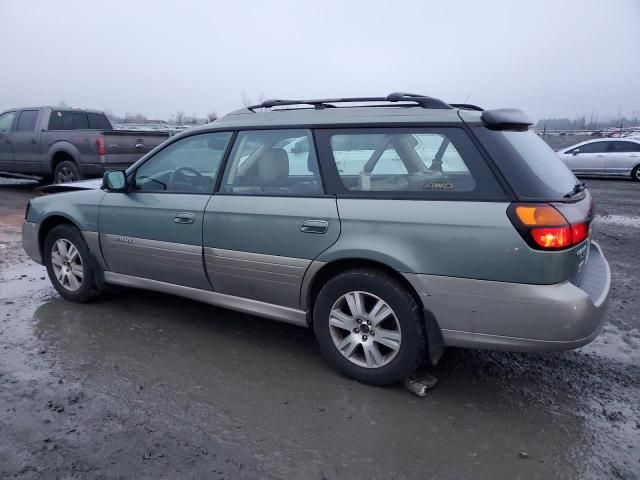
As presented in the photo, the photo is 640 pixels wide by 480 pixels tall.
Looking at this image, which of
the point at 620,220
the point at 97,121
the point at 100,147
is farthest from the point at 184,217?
the point at 97,121

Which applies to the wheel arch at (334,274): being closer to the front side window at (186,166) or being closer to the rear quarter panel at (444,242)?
the rear quarter panel at (444,242)

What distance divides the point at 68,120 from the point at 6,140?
61.3 inches

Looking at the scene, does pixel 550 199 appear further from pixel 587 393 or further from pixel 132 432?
pixel 132 432

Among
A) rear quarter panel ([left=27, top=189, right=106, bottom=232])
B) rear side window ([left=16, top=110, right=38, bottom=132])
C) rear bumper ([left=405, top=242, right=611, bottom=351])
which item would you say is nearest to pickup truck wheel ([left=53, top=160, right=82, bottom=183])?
rear side window ([left=16, top=110, right=38, bottom=132])

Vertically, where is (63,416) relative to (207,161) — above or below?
below

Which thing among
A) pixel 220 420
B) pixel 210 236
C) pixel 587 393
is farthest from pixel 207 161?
pixel 587 393

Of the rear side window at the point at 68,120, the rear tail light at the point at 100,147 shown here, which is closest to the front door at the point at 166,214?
the rear tail light at the point at 100,147

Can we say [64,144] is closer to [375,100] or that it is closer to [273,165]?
[273,165]

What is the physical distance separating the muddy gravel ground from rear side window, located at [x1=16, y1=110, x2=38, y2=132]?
8678 millimetres

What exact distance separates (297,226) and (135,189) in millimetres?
1723

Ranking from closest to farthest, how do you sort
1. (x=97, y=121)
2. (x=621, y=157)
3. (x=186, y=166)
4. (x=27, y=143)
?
1. (x=186, y=166)
2. (x=27, y=143)
3. (x=97, y=121)
4. (x=621, y=157)

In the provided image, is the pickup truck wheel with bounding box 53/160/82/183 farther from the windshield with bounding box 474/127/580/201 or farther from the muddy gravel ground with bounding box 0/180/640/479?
the windshield with bounding box 474/127/580/201

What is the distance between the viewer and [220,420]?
2.92 metres

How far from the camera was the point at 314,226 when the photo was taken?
3318 mm
